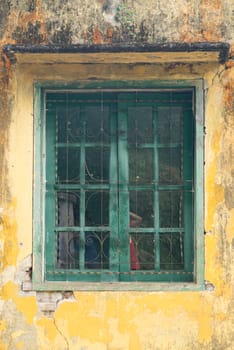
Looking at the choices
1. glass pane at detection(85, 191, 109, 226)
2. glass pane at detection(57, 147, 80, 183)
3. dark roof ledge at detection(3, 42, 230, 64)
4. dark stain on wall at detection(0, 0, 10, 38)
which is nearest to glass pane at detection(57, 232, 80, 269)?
glass pane at detection(85, 191, 109, 226)

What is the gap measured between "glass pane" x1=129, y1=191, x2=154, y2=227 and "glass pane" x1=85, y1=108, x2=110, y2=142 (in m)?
0.52

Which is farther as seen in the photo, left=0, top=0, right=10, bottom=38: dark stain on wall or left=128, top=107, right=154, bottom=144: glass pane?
left=128, top=107, right=154, bottom=144: glass pane

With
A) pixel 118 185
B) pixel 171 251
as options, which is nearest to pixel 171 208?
pixel 171 251

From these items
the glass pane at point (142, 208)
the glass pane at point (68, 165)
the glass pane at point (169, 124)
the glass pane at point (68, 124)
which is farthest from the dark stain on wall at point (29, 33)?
the glass pane at point (142, 208)

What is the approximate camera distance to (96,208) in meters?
5.07

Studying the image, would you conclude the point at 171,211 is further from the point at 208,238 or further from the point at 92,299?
the point at 92,299

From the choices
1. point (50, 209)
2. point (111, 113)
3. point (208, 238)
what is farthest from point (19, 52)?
point (208, 238)

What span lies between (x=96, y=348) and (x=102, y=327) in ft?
0.55

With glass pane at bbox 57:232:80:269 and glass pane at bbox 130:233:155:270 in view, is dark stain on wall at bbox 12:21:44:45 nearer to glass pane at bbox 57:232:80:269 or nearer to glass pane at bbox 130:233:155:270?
glass pane at bbox 57:232:80:269

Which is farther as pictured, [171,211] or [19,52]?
[171,211]

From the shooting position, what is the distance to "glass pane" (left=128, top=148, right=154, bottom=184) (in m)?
5.06

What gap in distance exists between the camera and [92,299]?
16.1ft

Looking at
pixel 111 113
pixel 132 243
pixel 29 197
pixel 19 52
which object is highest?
pixel 19 52

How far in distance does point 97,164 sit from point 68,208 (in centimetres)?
43
